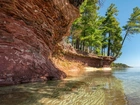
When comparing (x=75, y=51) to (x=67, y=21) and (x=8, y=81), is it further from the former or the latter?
(x=8, y=81)

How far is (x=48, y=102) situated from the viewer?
3.93 m

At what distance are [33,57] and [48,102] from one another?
412 cm

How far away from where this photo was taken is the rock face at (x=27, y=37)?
655 centimetres

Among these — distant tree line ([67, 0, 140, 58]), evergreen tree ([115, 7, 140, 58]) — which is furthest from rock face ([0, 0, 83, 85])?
evergreen tree ([115, 7, 140, 58])

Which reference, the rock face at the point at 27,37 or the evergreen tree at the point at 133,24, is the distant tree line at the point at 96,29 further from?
the rock face at the point at 27,37

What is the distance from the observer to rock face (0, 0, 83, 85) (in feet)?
21.5

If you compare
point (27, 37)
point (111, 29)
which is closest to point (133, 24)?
point (111, 29)

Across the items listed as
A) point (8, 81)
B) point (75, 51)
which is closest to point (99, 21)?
point (75, 51)

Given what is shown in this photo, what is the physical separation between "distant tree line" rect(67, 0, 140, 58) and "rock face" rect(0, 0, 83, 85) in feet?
47.1

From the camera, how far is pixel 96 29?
29.3m

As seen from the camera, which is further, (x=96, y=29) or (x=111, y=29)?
(x=111, y=29)

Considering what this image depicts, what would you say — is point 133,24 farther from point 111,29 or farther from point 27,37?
point 27,37

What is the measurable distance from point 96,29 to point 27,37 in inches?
904

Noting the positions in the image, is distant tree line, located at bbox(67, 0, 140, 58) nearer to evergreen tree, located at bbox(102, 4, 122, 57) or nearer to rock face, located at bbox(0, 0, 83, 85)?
evergreen tree, located at bbox(102, 4, 122, 57)
